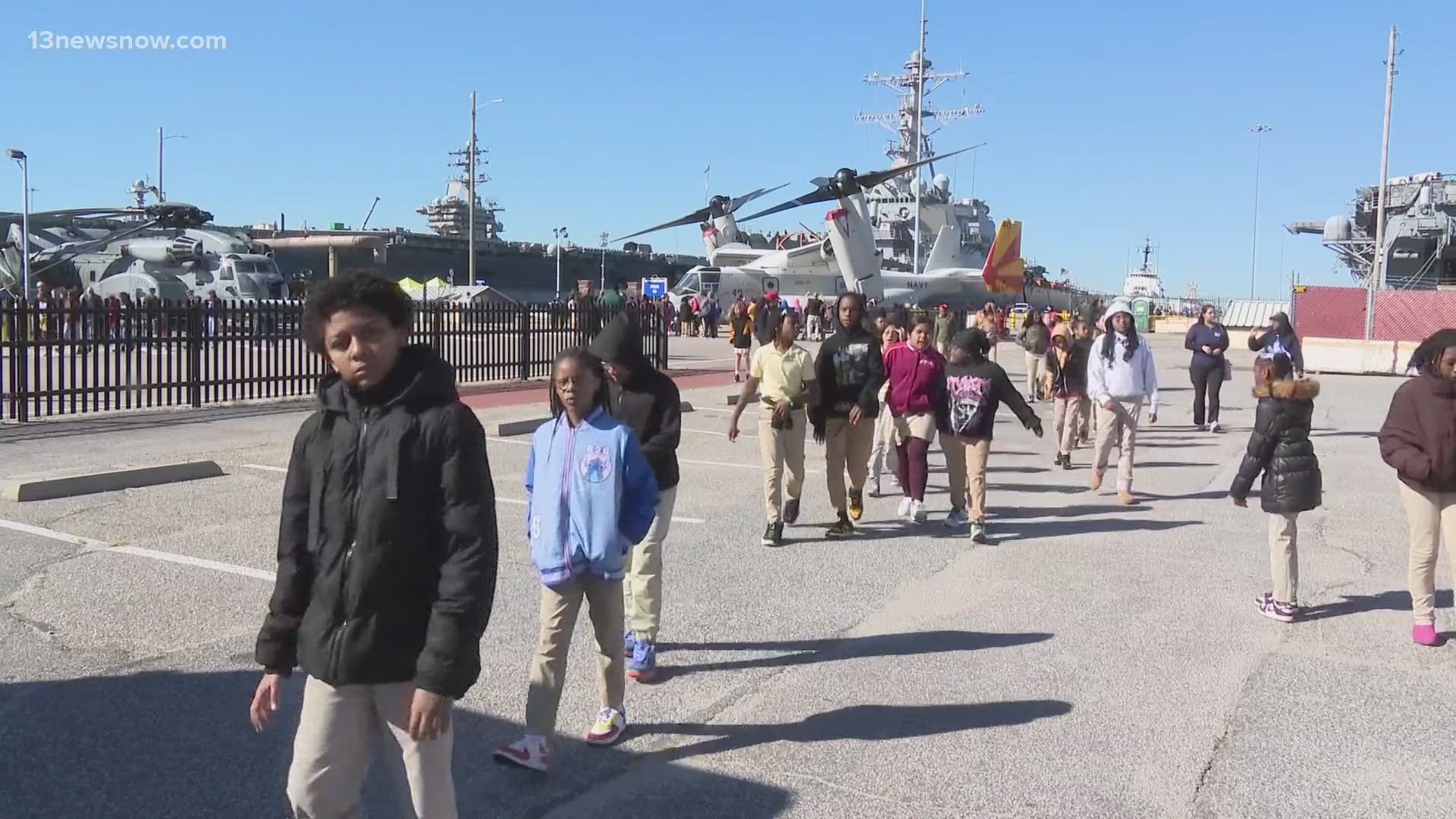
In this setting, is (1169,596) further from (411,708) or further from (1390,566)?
(411,708)

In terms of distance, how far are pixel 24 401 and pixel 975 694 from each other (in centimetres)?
1219

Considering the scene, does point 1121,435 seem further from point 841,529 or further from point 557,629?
point 557,629

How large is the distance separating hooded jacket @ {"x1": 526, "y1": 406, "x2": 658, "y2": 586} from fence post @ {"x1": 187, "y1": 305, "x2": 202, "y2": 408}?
12597mm

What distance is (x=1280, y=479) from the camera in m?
6.28

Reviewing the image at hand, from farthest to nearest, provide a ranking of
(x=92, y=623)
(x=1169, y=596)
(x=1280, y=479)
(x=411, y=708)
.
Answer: (x=1169, y=596) → (x=1280, y=479) → (x=92, y=623) → (x=411, y=708)

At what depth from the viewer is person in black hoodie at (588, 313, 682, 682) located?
5160mm

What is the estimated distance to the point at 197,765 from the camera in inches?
161

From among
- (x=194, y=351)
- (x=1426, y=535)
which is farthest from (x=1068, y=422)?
(x=194, y=351)

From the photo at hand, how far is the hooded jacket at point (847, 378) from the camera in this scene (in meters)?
8.35

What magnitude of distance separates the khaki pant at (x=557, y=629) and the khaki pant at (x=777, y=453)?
3649mm

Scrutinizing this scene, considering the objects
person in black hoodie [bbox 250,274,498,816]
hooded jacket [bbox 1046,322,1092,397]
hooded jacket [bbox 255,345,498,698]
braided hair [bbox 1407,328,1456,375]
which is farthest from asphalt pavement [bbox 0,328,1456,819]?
hooded jacket [bbox 1046,322,1092,397]

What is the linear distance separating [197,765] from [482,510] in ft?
6.86

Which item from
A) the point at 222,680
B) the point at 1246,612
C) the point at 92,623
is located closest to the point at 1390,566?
the point at 1246,612

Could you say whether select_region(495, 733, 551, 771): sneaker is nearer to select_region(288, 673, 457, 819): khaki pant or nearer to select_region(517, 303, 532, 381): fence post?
select_region(288, 673, 457, 819): khaki pant
